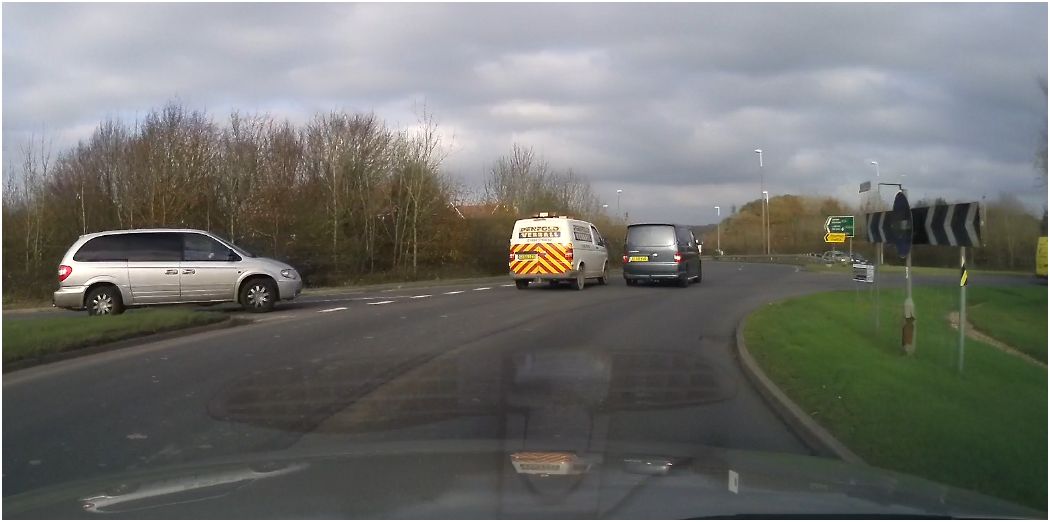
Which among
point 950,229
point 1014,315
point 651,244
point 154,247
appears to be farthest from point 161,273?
point 1014,315

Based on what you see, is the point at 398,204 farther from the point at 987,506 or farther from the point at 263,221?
the point at 987,506

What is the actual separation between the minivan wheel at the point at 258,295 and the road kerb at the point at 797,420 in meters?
11.8

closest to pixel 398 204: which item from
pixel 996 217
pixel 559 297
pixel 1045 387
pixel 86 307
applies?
pixel 559 297

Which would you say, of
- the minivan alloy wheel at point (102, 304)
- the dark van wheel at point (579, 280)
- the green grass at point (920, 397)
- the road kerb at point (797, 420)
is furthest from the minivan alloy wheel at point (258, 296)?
the road kerb at point (797, 420)

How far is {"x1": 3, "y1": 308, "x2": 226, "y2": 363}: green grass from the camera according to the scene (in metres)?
11.8

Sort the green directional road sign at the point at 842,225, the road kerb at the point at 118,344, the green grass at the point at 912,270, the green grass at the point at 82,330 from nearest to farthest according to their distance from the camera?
1. the road kerb at the point at 118,344
2. the green grass at the point at 82,330
3. the green directional road sign at the point at 842,225
4. the green grass at the point at 912,270

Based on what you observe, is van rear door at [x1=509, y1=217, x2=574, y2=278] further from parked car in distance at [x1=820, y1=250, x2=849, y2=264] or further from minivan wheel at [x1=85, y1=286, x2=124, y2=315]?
minivan wheel at [x1=85, y1=286, x2=124, y2=315]

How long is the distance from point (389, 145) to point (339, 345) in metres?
28.1

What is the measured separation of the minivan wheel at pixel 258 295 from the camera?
19.3 m

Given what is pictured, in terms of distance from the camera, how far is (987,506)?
3.98m

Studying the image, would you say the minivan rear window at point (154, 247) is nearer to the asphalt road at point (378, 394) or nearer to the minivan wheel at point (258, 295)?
the minivan wheel at point (258, 295)

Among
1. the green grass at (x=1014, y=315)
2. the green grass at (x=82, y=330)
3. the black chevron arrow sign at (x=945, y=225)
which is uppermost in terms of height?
the black chevron arrow sign at (x=945, y=225)

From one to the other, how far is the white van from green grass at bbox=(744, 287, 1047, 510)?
1008 centimetres

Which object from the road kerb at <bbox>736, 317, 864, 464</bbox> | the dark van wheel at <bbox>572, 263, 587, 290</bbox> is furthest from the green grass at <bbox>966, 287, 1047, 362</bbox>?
the dark van wheel at <bbox>572, 263, 587, 290</bbox>
